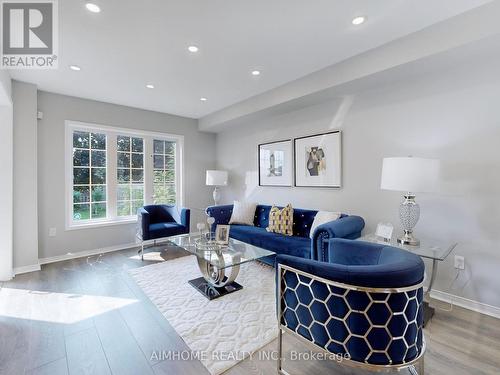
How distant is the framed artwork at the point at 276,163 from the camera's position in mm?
3963

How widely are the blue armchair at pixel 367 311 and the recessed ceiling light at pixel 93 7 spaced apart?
2.41 metres

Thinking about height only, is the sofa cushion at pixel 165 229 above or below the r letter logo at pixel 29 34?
below

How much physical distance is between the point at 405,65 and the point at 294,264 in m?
2.24

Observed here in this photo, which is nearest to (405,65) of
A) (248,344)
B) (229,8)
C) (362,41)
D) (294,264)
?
(362,41)

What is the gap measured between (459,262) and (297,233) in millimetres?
1776

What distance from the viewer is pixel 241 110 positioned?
4.09 meters

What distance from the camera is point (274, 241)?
10.2 ft

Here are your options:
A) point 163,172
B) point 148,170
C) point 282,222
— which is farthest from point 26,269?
point 282,222

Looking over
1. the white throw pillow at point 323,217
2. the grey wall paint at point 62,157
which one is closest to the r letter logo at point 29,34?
the grey wall paint at point 62,157

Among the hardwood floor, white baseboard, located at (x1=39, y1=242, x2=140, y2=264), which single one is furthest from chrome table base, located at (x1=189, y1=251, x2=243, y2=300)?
white baseboard, located at (x1=39, y1=242, x2=140, y2=264)

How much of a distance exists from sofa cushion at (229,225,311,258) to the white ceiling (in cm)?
211

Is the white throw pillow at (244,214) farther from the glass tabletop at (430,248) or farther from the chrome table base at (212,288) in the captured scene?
the glass tabletop at (430,248)

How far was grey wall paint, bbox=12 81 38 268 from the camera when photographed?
3.13m

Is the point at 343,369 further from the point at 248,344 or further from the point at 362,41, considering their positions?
the point at 362,41
